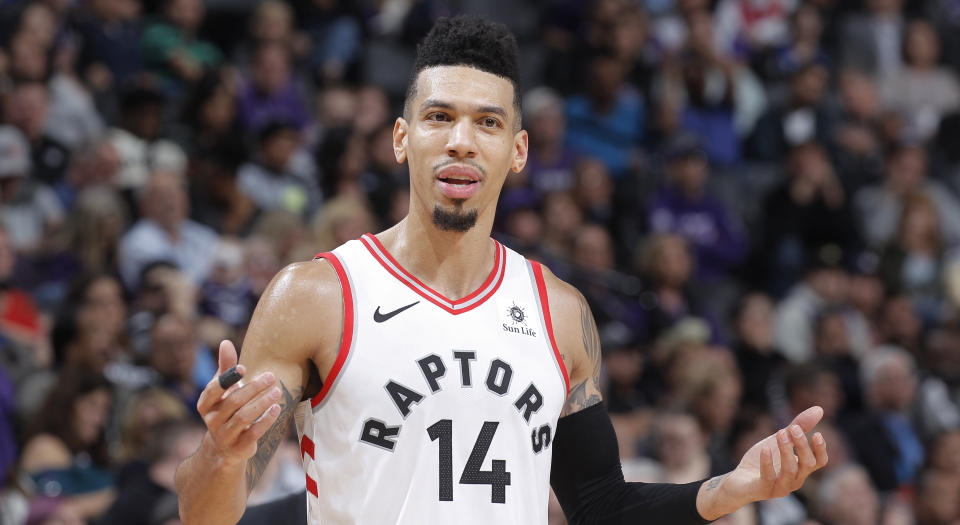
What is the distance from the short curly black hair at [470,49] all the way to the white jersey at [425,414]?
0.67m

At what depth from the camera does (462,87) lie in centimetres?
395

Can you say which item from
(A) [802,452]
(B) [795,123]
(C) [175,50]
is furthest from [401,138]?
(B) [795,123]

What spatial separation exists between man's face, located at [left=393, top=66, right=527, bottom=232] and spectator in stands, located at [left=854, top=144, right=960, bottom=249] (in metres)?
9.16

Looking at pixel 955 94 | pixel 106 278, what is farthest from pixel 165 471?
pixel 955 94

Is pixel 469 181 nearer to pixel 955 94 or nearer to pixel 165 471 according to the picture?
pixel 165 471

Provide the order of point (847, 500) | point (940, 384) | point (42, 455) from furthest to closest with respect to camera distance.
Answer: point (940, 384)
point (847, 500)
point (42, 455)

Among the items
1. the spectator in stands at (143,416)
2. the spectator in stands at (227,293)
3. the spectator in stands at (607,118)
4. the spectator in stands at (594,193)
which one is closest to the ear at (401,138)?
the spectator in stands at (143,416)

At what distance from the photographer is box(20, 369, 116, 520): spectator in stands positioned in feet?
23.8

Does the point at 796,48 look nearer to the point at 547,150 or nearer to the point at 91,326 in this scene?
the point at 547,150

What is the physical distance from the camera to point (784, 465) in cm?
371

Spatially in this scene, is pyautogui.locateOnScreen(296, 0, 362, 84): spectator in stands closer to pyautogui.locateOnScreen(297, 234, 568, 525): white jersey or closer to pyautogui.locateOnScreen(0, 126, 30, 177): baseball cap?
pyautogui.locateOnScreen(0, 126, 30, 177): baseball cap

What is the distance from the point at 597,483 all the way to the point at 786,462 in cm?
68

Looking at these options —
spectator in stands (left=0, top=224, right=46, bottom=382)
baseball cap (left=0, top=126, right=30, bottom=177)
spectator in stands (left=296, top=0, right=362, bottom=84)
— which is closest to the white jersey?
spectator in stands (left=0, top=224, right=46, bottom=382)

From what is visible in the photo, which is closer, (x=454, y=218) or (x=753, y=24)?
(x=454, y=218)
